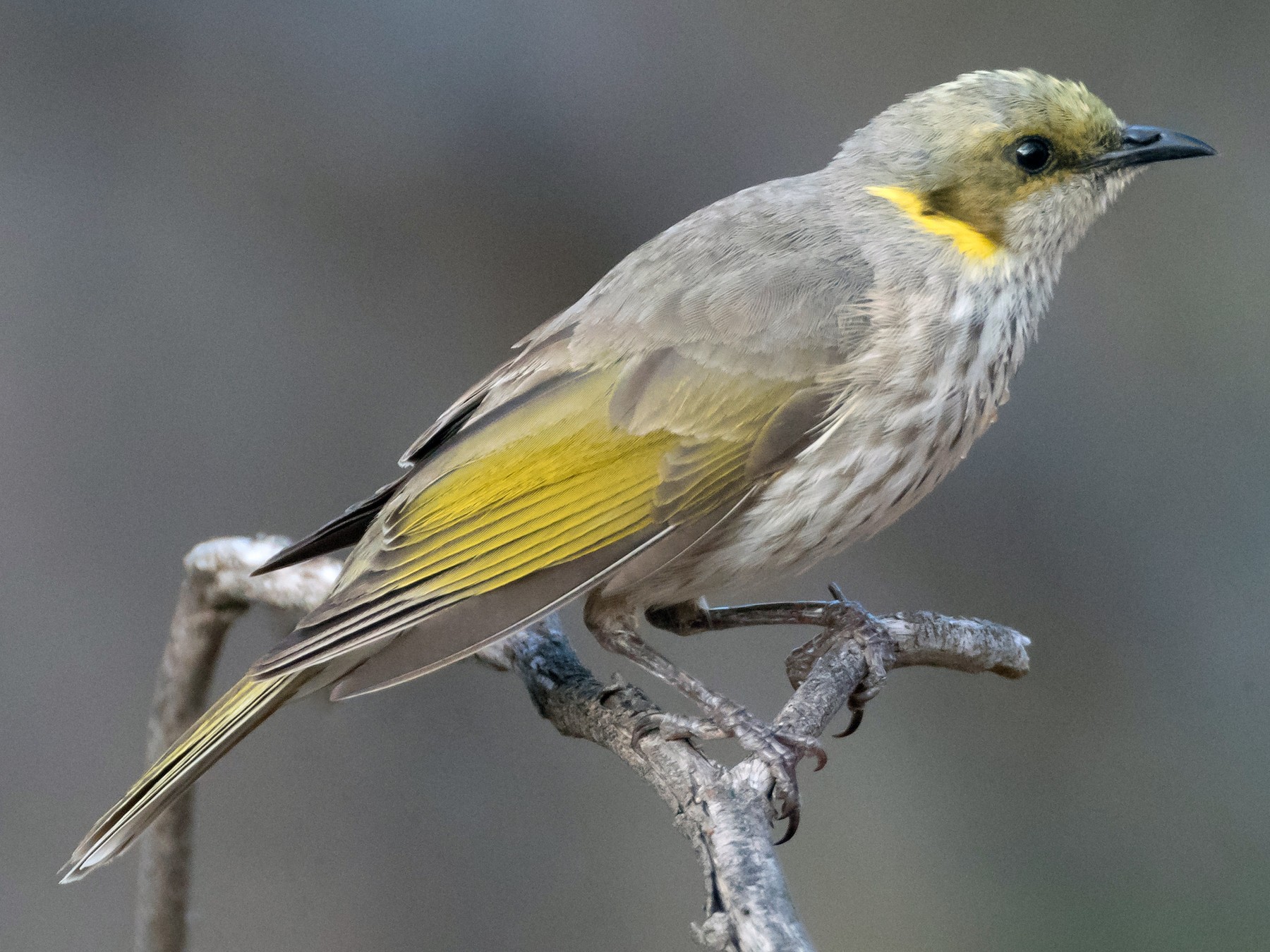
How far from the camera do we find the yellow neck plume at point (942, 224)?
2207 mm

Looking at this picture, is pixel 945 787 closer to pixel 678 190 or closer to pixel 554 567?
pixel 678 190

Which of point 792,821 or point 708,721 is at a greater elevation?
point 708,721

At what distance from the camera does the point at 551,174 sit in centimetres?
413

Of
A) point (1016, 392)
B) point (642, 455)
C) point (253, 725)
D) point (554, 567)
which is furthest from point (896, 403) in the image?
point (1016, 392)

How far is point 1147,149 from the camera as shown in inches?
89.9

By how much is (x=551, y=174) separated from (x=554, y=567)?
2.42 meters

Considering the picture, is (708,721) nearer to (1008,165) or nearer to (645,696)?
(645,696)

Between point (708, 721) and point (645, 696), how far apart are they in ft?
0.40

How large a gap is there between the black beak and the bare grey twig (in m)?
→ 0.84

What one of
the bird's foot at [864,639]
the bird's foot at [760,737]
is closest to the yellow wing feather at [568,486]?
the bird's foot at [760,737]

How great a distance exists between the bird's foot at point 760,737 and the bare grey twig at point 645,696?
2cm

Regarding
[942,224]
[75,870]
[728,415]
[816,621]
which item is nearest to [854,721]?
[816,621]

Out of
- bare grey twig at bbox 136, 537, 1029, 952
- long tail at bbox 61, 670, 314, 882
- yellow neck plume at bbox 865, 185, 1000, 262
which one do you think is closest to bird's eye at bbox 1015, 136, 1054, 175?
yellow neck plume at bbox 865, 185, 1000, 262

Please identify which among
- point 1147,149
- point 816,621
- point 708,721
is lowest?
point 708,721
